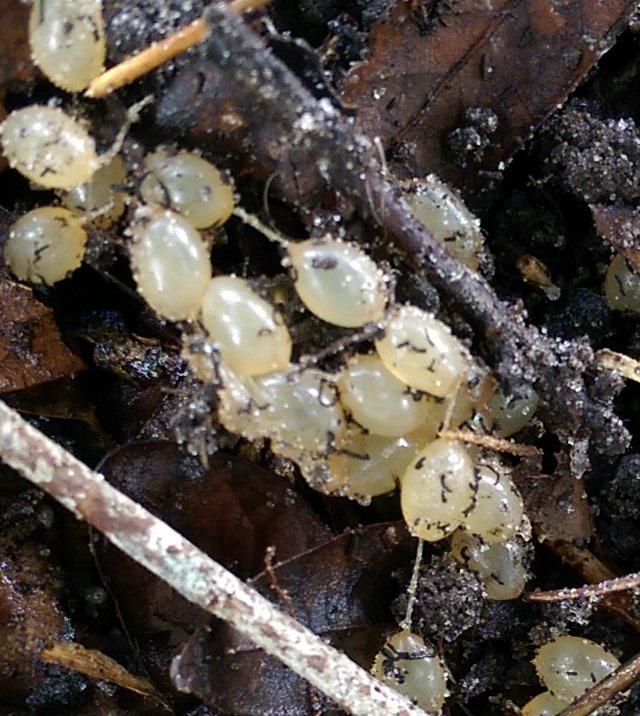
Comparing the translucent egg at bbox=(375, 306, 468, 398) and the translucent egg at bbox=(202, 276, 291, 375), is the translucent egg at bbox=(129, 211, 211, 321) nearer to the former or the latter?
the translucent egg at bbox=(202, 276, 291, 375)

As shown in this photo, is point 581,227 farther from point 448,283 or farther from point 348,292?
point 348,292

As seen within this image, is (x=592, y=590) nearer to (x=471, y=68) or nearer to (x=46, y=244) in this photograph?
(x=471, y=68)

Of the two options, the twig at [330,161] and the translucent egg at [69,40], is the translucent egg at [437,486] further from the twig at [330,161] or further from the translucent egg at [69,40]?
the translucent egg at [69,40]

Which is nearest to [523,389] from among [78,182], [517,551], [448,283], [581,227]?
[448,283]

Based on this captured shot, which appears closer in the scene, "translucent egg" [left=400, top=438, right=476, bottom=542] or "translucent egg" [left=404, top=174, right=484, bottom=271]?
"translucent egg" [left=400, top=438, right=476, bottom=542]

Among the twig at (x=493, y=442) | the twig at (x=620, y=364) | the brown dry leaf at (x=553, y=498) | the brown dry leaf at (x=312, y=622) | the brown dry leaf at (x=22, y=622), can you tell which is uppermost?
the twig at (x=620, y=364)

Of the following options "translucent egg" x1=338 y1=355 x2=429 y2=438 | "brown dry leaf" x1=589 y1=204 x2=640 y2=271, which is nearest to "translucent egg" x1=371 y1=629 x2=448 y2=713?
"translucent egg" x1=338 y1=355 x2=429 y2=438

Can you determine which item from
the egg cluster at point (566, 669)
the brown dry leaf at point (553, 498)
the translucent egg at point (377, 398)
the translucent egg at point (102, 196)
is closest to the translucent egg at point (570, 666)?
the egg cluster at point (566, 669)
